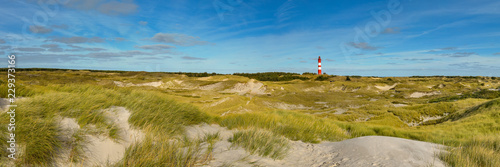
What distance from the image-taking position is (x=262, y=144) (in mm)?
4496

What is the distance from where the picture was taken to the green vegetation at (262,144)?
4230mm

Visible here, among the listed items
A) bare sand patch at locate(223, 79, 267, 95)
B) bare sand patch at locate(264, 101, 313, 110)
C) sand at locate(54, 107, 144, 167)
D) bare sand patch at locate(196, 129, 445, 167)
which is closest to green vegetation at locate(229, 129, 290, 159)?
bare sand patch at locate(196, 129, 445, 167)

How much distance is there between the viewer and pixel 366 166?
12.2ft

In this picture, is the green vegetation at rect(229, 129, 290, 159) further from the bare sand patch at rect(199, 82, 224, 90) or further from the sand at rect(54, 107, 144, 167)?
the bare sand patch at rect(199, 82, 224, 90)

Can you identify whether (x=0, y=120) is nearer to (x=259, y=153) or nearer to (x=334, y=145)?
(x=259, y=153)

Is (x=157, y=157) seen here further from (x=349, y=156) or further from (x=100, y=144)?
(x=349, y=156)

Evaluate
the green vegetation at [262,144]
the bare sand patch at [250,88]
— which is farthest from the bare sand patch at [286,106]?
the green vegetation at [262,144]

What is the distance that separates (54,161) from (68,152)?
19cm

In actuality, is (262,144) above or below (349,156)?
above

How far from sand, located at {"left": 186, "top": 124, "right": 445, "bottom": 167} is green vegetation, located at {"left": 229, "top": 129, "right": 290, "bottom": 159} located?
0.12m

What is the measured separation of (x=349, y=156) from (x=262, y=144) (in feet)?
5.39

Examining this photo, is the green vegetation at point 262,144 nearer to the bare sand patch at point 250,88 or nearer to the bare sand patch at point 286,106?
the bare sand patch at point 286,106

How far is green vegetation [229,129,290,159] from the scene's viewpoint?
13.9 feet

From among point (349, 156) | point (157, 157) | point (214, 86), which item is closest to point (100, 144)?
point (157, 157)
